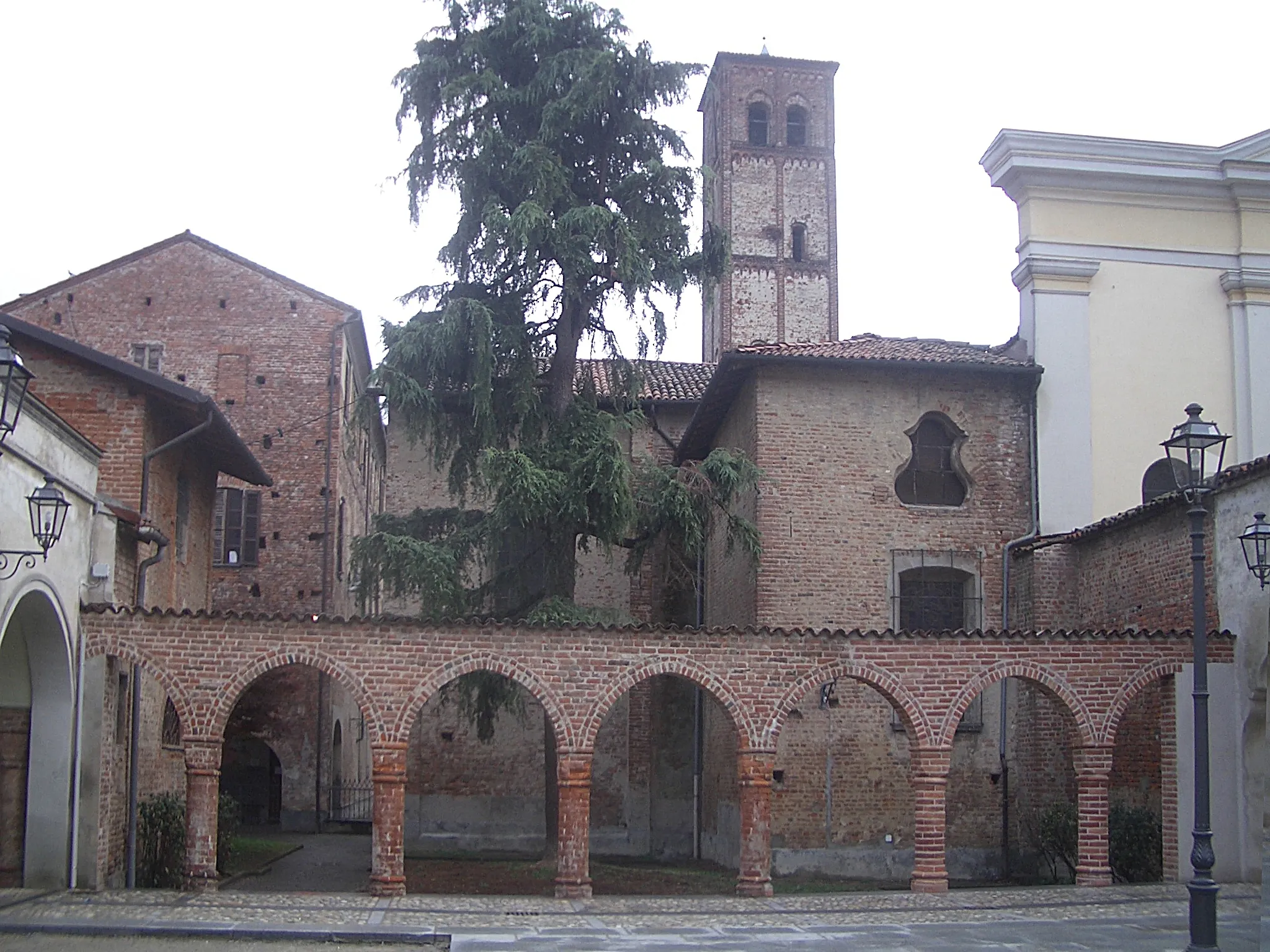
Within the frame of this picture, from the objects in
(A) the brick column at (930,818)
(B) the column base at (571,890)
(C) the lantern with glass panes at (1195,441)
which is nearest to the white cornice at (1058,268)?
(A) the brick column at (930,818)

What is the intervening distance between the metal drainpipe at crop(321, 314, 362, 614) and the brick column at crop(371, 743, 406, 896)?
12.5 m

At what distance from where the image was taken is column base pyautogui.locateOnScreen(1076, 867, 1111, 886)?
17.2 m

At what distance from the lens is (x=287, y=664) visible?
16.3 m

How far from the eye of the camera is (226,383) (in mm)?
29203

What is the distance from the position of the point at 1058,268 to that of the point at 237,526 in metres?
16.6

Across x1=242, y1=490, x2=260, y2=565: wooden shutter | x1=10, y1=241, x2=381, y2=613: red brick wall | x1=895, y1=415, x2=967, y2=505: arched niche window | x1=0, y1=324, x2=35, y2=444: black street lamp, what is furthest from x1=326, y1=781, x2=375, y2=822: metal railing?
x1=0, y1=324, x2=35, y2=444: black street lamp

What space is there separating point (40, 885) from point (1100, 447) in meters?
16.4

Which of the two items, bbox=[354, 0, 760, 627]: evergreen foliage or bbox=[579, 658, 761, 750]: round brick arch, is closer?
bbox=[579, 658, 761, 750]: round brick arch

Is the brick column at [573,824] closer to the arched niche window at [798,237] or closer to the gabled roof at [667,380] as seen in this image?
the gabled roof at [667,380]

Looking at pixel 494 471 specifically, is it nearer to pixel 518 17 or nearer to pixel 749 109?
pixel 518 17

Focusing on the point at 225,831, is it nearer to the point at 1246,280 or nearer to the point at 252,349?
the point at 252,349

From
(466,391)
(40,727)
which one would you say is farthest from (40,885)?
(466,391)

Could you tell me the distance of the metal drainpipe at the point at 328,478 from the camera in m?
28.8

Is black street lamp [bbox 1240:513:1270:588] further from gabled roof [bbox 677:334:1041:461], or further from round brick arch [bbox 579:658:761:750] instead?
gabled roof [bbox 677:334:1041:461]
